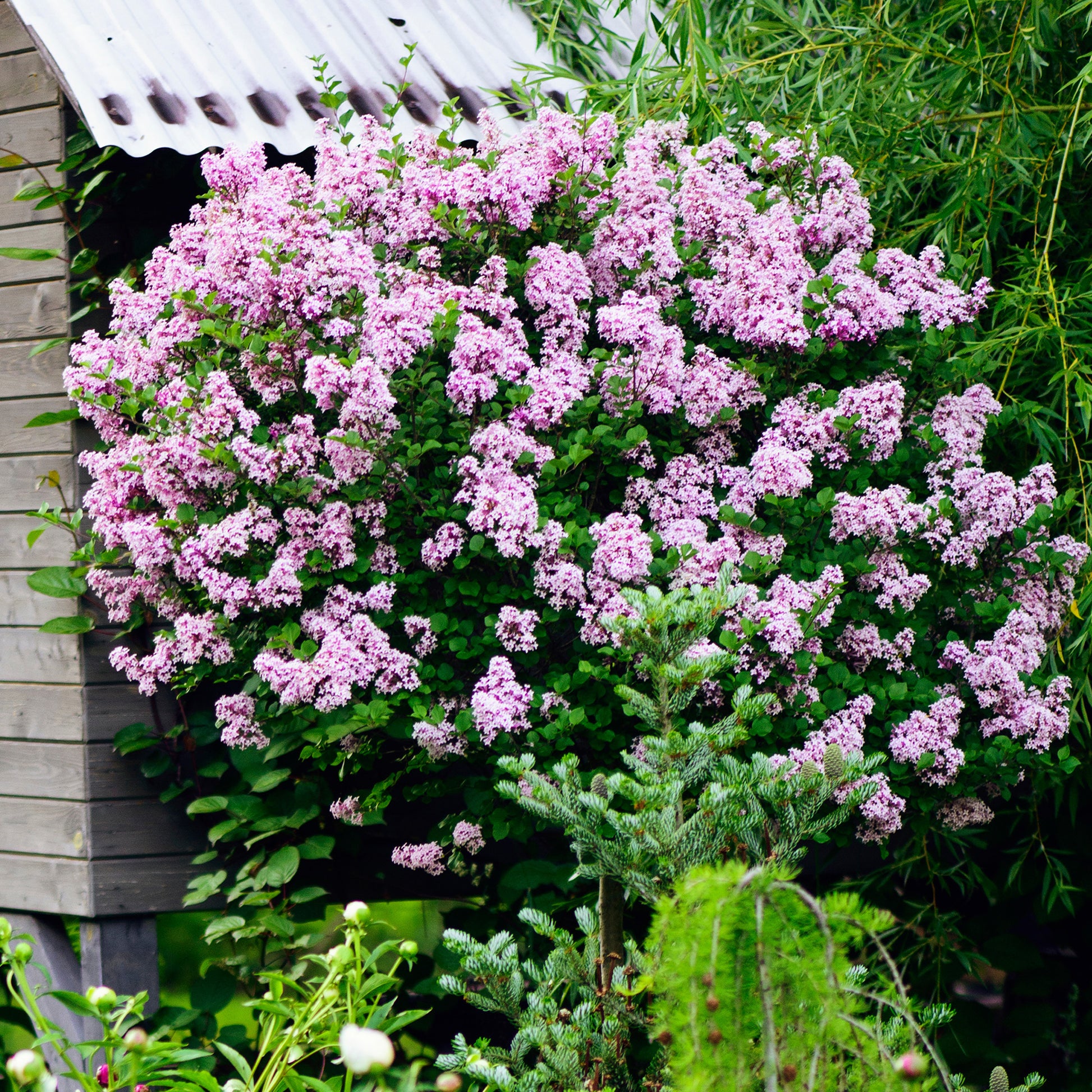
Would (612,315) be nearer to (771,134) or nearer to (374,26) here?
(771,134)

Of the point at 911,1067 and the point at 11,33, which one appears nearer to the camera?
the point at 911,1067

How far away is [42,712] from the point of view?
3.38 meters

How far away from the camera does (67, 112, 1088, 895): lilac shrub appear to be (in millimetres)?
2633

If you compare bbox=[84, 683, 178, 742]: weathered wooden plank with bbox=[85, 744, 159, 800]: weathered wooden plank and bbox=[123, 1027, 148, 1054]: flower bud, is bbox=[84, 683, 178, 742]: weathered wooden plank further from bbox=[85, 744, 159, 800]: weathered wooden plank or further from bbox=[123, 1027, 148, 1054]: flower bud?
bbox=[123, 1027, 148, 1054]: flower bud

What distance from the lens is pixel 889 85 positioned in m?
3.70

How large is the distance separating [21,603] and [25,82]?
1.61 meters

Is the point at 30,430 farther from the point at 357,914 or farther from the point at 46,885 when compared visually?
the point at 357,914

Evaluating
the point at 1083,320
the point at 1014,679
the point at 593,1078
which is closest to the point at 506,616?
the point at 593,1078

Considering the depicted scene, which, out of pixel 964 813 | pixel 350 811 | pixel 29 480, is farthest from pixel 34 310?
pixel 964 813

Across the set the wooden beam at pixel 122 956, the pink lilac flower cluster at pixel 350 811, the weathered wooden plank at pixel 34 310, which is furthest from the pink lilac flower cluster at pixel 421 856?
the weathered wooden plank at pixel 34 310

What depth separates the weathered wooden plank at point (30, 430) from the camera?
11.1ft

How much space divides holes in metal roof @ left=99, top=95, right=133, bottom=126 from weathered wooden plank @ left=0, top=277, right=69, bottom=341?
535 millimetres

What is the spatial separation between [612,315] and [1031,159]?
157 centimetres

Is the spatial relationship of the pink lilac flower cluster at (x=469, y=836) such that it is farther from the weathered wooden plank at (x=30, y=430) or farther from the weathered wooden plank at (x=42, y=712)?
the weathered wooden plank at (x=30, y=430)
